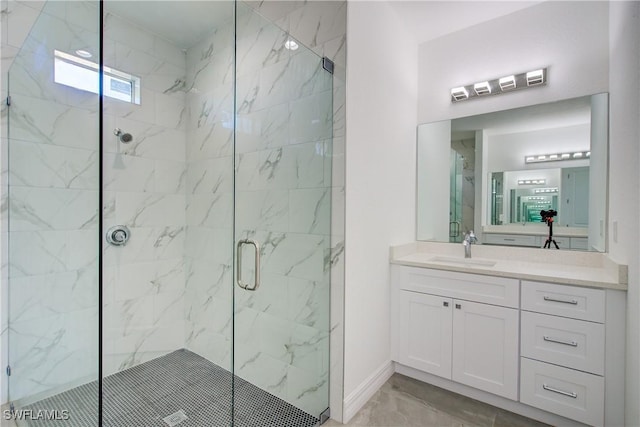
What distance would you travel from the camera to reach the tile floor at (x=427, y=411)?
1.72 m

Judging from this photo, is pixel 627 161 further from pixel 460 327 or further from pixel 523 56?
pixel 460 327

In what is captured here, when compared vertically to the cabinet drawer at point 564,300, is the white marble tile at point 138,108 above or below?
above

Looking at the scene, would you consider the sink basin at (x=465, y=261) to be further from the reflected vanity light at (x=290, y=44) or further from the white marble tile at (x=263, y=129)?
the reflected vanity light at (x=290, y=44)

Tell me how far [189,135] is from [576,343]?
Result: 307cm

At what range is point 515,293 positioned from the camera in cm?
179

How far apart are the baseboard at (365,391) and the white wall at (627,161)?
1.26 metres

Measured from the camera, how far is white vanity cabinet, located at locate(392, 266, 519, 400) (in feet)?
5.97

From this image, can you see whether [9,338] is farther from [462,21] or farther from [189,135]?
[462,21]

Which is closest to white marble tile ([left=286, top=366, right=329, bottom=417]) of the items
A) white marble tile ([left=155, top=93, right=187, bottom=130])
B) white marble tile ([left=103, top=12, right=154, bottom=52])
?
white marble tile ([left=155, top=93, right=187, bottom=130])

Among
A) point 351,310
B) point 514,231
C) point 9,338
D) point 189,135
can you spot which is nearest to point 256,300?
point 351,310

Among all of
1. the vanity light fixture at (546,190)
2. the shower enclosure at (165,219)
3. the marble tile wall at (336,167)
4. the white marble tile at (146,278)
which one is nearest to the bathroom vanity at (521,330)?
the vanity light fixture at (546,190)

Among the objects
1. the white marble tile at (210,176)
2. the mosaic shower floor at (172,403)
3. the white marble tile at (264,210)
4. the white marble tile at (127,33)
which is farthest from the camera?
the white marble tile at (210,176)

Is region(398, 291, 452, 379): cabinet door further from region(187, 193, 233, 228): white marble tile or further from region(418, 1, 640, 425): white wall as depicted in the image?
region(187, 193, 233, 228): white marble tile

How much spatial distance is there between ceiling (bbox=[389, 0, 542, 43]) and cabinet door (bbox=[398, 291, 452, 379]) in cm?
220
